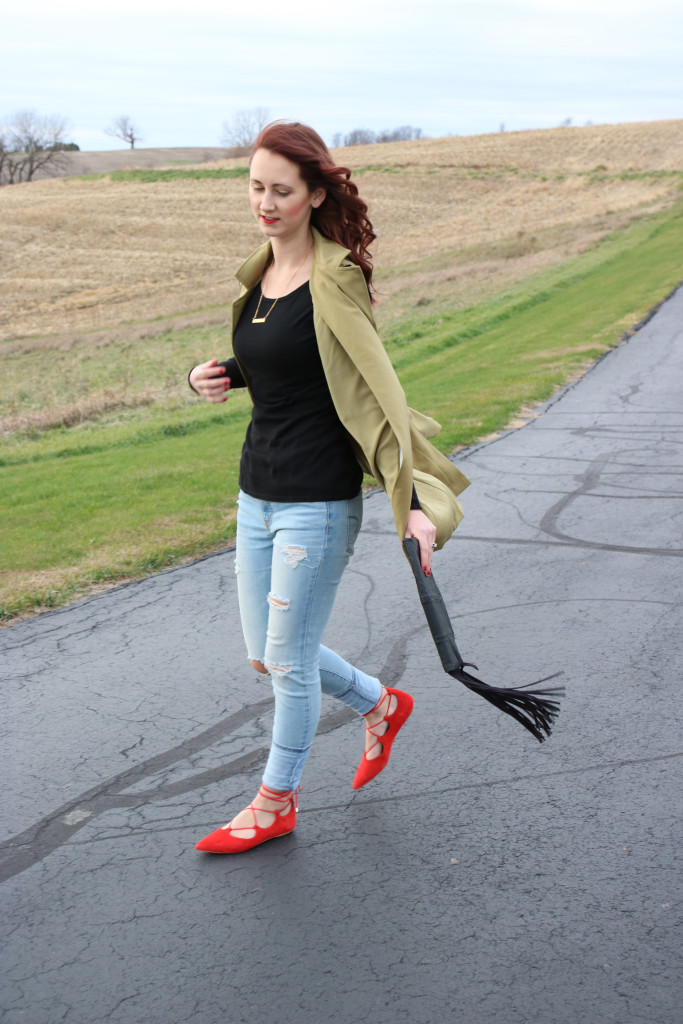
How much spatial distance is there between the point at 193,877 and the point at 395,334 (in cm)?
1962

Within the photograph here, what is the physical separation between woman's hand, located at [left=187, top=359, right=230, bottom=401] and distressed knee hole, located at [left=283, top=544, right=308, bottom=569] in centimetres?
58

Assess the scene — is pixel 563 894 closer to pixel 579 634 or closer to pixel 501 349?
pixel 579 634

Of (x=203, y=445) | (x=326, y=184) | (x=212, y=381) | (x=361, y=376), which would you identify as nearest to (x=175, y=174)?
(x=203, y=445)

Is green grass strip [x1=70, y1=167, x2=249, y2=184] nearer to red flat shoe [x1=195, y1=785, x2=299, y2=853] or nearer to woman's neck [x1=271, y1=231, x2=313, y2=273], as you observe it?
woman's neck [x1=271, y1=231, x2=313, y2=273]

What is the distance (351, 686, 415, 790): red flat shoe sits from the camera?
340 cm

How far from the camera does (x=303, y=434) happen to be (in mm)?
2873

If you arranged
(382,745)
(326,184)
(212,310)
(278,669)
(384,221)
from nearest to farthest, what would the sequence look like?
(326,184)
(278,669)
(382,745)
(212,310)
(384,221)

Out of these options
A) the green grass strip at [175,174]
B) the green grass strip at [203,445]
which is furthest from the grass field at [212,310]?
the green grass strip at [175,174]

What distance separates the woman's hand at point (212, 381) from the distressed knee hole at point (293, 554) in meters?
0.58

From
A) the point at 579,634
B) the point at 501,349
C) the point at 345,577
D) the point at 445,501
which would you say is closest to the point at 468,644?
the point at 579,634

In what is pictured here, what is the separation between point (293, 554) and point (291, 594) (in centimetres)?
13

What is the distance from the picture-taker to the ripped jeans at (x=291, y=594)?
289cm

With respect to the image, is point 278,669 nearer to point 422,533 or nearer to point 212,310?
point 422,533

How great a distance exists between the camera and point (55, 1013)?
238 cm
